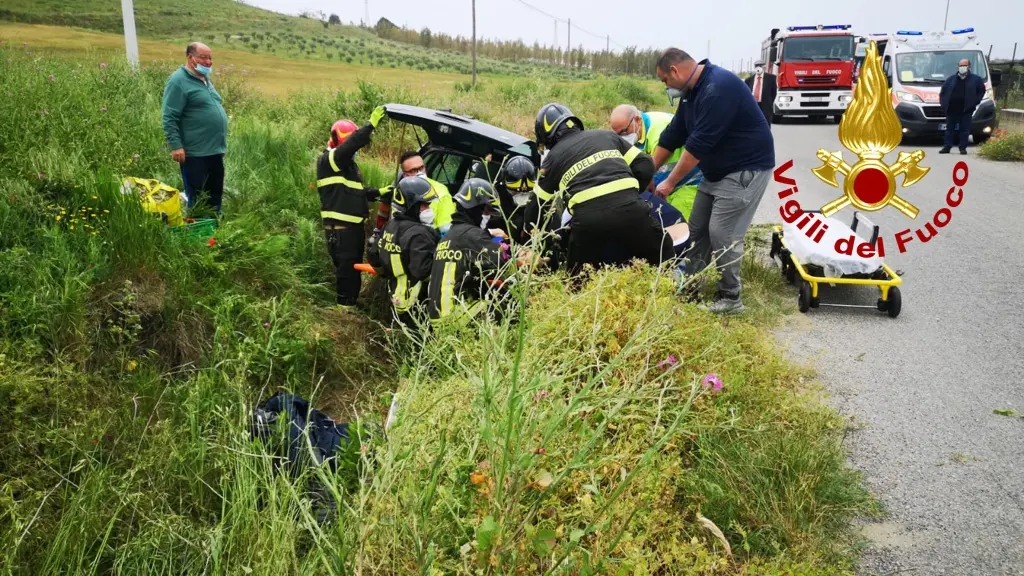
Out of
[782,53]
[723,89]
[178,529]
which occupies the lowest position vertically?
[178,529]

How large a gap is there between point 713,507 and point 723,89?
3047 millimetres

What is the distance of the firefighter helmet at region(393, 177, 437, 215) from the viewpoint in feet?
17.2

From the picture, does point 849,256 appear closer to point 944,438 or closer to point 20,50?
point 944,438

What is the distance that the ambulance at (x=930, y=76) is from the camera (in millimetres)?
15047

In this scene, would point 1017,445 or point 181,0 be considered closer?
point 1017,445

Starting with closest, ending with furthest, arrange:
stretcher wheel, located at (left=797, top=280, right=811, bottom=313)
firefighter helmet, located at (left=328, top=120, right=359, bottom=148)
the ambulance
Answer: stretcher wheel, located at (left=797, top=280, right=811, bottom=313) < firefighter helmet, located at (left=328, top=120, right=359, bottom=148) < the ambulance

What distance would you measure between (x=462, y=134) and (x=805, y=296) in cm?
342

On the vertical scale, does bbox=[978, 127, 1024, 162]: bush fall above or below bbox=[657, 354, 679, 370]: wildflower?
above

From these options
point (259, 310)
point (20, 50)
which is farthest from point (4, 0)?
point (259, 310)

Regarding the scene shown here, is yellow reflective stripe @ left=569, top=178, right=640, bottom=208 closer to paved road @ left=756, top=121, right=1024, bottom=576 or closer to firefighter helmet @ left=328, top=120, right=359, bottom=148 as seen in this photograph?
paved road @ left=756, top=121, right=1024, bottom=576

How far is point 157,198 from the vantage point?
18.1ft

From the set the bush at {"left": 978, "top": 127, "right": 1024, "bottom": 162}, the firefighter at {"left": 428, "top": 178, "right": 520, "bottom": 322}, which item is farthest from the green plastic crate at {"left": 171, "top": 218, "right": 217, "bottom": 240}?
the bush at {"left": 978, "top": 127, "right": 1024, "bottom": 162}

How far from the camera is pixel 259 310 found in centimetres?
543

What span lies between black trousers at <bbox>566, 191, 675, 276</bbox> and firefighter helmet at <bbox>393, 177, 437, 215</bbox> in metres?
1.12
